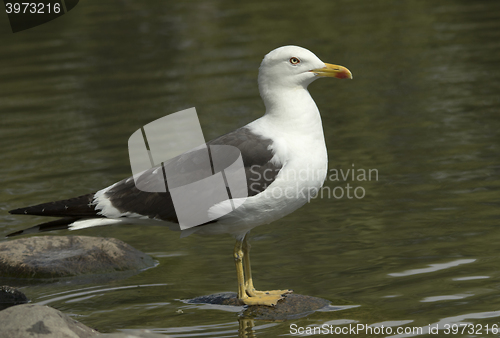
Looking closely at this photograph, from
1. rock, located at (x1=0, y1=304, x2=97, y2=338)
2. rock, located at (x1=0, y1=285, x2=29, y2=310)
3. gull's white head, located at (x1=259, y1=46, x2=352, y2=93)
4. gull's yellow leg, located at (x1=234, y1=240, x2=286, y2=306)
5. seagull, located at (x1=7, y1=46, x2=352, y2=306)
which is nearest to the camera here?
rock, located at (x1=0, y1=304, x2=97, y2=338)

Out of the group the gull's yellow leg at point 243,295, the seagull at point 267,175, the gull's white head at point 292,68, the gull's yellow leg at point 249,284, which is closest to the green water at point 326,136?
the gull's yellow leg at point 243,295

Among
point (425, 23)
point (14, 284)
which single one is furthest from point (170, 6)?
point (14, 284)

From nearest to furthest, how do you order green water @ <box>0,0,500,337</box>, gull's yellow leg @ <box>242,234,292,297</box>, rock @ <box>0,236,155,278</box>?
1. gull's yellow leg @ <box>242,234,292,297</box>
2. green water @ <box>0,0,500,337</box>
3. rock @ <box>0,236,155,278</box>

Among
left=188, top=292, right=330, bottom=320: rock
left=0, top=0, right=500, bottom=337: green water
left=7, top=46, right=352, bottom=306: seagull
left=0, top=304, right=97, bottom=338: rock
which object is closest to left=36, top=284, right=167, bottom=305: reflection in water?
left=0, top=0, right=500, bottom=337: green water

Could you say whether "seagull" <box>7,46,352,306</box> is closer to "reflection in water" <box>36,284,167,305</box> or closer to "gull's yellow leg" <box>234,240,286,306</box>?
"gull's yellow leg" <box>234,240,286,306</box>

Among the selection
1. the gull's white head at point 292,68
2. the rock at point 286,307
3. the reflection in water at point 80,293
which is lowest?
the rock at point 286,307

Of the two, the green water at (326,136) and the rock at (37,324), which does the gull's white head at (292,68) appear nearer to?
the green water at (326,136)

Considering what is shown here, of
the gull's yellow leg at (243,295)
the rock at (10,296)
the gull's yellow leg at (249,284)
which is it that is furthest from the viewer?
the rock at (10,296)

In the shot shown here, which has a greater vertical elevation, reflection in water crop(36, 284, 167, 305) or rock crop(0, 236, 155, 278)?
rock crop(0, 236, 155, 278)

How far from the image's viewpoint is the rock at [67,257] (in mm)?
8516

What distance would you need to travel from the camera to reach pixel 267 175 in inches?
266

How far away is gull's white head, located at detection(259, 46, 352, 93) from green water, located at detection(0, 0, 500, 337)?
2.12 metres

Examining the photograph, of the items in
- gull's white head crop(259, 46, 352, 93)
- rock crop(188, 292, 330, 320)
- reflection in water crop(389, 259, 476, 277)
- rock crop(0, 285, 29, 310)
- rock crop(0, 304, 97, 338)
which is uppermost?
gull's white head crop(259, 46, 352, 93)

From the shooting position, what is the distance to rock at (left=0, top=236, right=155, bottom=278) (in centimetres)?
852
